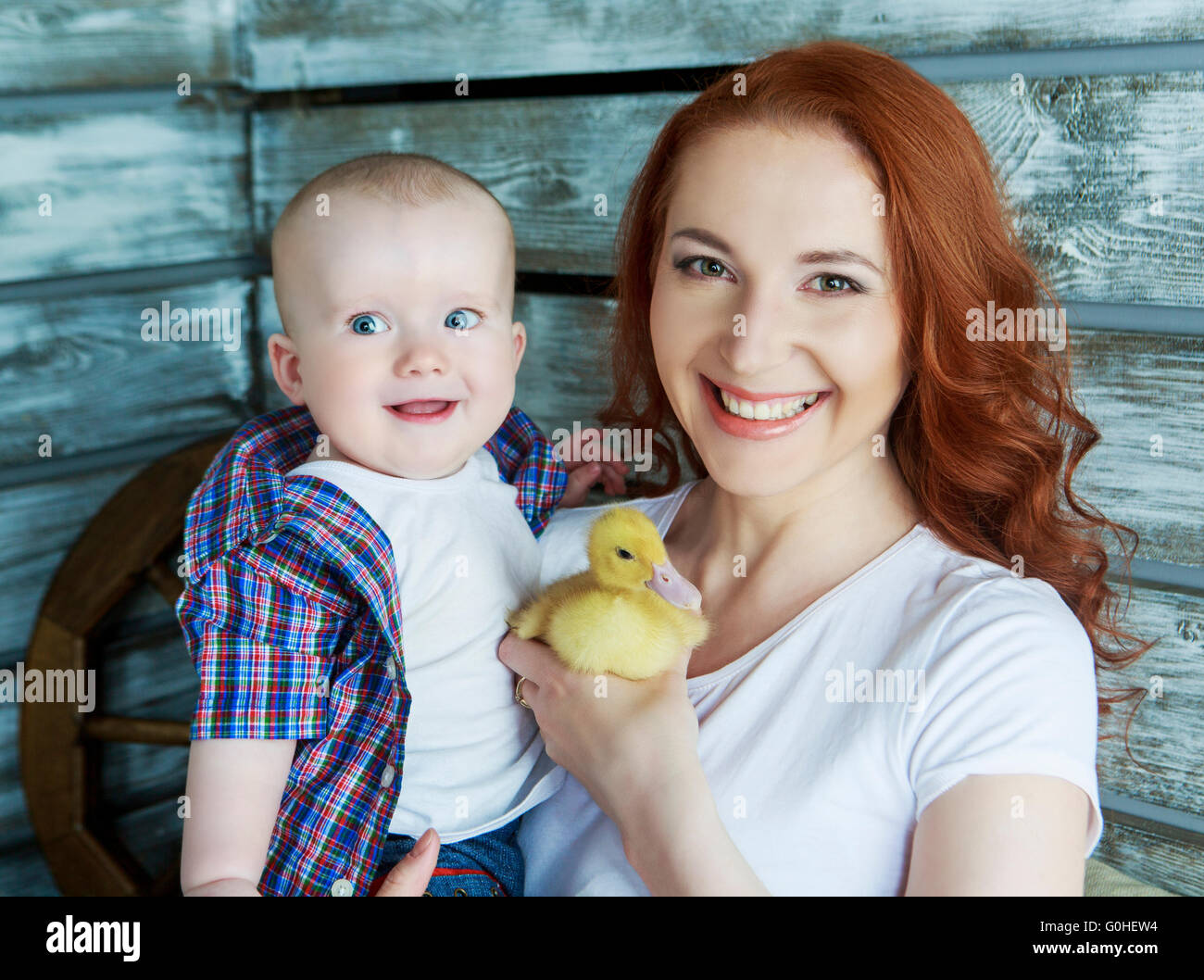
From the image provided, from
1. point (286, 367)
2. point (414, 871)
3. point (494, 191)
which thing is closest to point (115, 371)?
point (494, 191)

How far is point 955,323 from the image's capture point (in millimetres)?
1363

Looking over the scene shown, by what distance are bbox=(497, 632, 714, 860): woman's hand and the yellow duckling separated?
0.08 ft

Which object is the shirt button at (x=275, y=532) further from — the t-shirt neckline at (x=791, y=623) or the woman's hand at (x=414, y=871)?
the t-shirt neckline at (x=791, y=623)

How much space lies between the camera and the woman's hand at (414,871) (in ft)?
4.12

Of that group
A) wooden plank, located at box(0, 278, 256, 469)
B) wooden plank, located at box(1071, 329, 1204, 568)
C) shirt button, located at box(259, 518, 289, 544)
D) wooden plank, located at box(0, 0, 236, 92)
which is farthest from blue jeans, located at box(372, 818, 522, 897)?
wooden plank, located at box(0, 0, 236, 92)

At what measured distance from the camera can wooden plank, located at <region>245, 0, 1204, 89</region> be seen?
1.53 metres

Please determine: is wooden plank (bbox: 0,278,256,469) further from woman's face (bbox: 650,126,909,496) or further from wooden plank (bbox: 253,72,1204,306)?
woman's face (bbox: 650,126,909,496)

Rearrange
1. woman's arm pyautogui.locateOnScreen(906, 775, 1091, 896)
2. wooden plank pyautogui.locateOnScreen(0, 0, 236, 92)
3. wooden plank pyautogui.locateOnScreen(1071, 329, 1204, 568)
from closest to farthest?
woman's arm pyautogui.locateOnScreen(906, 775, 1091, 896) < wooden plank pyautogui.locateOnScreen(1071, 329, 1204, 568) < wooden plank pyautogui.locateOnScreen(0, 0, 236, 92)

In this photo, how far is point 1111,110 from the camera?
4.93 feet

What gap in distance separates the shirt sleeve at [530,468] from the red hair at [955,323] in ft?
1.18

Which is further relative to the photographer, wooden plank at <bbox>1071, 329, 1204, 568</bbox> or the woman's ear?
wooden plank at <bbox>1071, 329, 1204, 568</bbox>

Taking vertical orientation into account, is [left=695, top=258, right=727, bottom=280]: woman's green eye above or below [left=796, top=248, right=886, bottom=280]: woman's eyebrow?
below

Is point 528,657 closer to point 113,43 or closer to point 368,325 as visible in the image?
point 368,325
